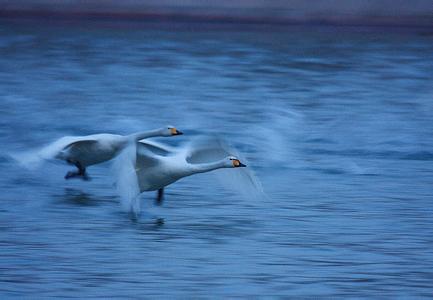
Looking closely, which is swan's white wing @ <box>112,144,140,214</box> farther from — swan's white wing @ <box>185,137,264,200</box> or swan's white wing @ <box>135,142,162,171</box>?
swan's white wing @ <box>185,137,264,200</box>

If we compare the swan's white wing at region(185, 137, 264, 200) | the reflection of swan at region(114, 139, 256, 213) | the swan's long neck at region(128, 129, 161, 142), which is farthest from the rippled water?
the swan's long neck at region(128, 129, 161, 142)

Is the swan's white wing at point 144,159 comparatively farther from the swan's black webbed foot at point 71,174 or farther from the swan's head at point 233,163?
the swan's black webbed foot at point 71,174

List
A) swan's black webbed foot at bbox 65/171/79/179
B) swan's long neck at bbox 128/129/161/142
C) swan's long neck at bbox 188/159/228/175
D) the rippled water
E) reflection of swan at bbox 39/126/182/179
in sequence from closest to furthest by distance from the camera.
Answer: the rippled water → swan's long neck at bbox 188/159/228/175 → swan's long neck at bbox 128/129/161/142 → reflection of swan at bbox 39/126/182/179 → swan's black webbed foot at bbox 65/171/79/179

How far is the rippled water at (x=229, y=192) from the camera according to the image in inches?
251

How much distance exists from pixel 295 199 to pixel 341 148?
8.75 feet

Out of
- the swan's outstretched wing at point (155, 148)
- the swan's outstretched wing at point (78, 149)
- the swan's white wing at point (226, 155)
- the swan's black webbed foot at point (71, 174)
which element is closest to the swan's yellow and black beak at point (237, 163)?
the swan's white wing at point (226, 155)

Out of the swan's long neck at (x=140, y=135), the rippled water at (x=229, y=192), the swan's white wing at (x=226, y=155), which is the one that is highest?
the swan's long neck at (x=140, y=135)

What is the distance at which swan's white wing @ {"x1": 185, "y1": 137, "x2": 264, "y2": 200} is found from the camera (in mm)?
8156

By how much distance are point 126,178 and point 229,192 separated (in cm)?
155

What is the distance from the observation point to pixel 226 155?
27.3ft

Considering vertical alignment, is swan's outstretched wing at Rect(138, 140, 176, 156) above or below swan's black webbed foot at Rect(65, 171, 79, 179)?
above

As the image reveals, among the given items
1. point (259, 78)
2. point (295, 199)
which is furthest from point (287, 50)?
point (295, 199)

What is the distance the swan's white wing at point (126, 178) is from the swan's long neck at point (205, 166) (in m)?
0.44

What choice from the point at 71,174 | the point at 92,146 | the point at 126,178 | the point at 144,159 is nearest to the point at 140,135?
the point at 144,159
